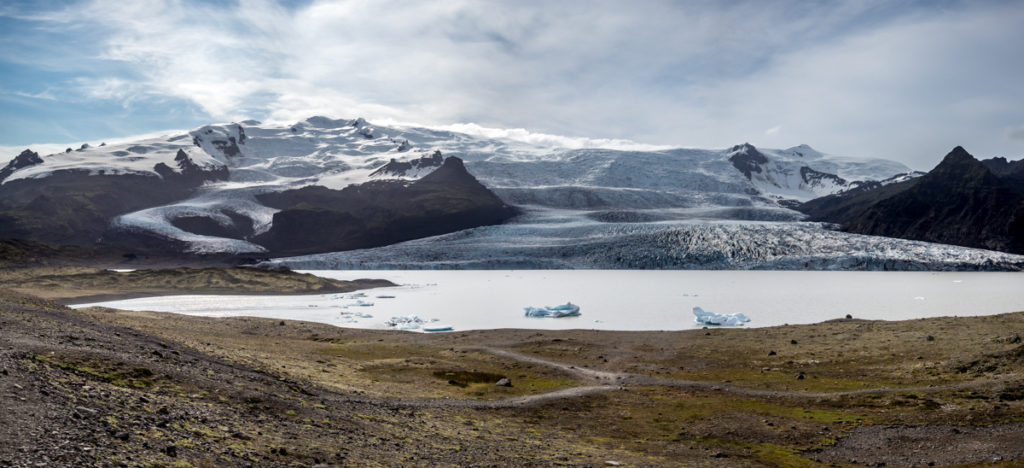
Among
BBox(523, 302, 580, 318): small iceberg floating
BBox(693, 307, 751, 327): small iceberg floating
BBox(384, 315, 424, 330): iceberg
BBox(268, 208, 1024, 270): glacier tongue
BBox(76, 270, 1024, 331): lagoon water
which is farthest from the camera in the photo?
BBox(268, 208, 1024, 270): glacier tongue

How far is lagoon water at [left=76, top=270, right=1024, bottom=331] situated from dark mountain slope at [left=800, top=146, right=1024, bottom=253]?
202 ft

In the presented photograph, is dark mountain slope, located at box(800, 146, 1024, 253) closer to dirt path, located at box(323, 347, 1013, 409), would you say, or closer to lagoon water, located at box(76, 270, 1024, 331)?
lagoon water, located at box(76, 270, 1024, 331)

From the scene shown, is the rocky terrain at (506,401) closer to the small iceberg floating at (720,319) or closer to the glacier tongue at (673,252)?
the small iceberg floating at (720,319)

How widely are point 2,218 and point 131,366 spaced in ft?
665

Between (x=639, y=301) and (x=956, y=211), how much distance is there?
13325cm

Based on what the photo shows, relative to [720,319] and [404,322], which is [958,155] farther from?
[404,322]

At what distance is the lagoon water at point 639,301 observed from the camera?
49881 millimetres

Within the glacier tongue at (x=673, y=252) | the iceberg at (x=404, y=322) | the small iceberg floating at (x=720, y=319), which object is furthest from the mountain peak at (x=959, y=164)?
the iceberg at (x=404, y=322)

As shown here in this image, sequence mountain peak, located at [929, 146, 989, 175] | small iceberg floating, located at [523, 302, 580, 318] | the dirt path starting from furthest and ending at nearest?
mountain peak, located at [929, 146, 989, 175] → small iceberg floating, located at [523, 302, 580, 318] → the dirt path

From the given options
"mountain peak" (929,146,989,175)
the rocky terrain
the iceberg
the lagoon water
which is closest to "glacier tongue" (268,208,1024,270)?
the lagoon water

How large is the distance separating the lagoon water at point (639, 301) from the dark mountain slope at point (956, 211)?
61463 mm

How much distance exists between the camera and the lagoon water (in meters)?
49.9

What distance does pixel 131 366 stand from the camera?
50.8 ft

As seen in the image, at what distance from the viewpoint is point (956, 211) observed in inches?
6088
